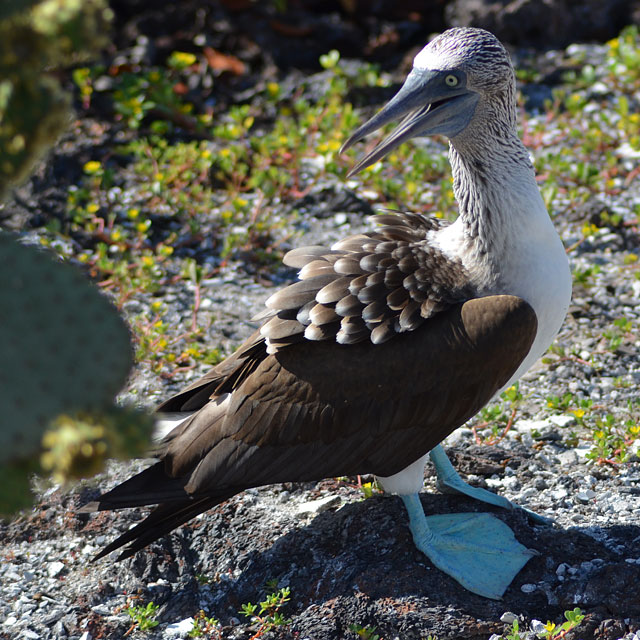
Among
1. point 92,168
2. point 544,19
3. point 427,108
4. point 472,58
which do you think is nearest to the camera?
point 472,58

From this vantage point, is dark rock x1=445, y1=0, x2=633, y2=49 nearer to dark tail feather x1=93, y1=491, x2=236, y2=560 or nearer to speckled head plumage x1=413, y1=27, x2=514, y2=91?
speckled head plumage x1=413, y1=27, x2=514, y2=91

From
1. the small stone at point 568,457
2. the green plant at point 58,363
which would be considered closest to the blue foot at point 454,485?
the small stone at point 568,457

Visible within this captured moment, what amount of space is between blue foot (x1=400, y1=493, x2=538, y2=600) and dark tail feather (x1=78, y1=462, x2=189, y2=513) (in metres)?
0.88

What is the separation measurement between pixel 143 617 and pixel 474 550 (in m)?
1.24

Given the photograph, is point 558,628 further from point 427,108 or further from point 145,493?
point 427,108

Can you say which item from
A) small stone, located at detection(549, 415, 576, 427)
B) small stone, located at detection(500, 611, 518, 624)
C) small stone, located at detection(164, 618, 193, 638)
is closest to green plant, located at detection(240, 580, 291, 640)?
small stone, located at detection(164, 618, 193, 638)

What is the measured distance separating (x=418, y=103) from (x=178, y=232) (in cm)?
260

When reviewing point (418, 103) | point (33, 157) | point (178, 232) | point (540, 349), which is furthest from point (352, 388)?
point (178, 232)

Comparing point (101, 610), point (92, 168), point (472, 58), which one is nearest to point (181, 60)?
point (92, 168)

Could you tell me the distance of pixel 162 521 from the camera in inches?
136

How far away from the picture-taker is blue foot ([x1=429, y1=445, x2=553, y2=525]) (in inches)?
147

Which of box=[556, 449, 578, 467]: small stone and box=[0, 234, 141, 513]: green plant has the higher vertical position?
box=[0, 234, 141, 513]: green plant

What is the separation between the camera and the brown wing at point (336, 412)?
332cm

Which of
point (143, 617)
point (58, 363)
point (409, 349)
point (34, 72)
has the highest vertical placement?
point (34, 72)
